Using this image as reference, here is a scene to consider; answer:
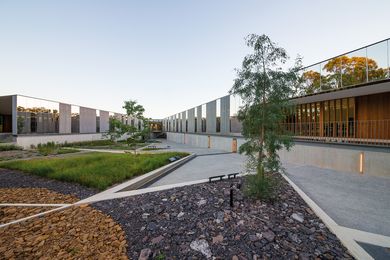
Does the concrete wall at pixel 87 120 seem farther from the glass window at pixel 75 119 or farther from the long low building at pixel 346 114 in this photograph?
the long low building at pixel 346 114

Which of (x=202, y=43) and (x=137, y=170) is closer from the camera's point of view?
(x=137, y=170)

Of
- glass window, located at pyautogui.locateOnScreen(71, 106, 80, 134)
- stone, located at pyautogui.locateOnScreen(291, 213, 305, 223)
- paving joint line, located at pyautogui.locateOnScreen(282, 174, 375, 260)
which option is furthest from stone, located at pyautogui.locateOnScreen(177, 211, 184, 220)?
glass window, located at pyautogui.locateOnScreen(71, 106, 80, 134)

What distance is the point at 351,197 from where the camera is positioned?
5.44 metres

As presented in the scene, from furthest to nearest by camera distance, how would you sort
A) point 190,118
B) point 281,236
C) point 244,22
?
point 190,118 → point 244,22 → point 281,236

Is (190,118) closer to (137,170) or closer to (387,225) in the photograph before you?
(137,170)

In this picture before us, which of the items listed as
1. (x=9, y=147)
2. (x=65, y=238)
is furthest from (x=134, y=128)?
(x=9, y=147)

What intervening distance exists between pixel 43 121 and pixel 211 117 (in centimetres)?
2058

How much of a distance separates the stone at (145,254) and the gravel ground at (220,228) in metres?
0.02

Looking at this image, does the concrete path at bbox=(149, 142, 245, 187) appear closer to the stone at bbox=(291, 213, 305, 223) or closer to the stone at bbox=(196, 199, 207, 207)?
the stone at bbox=(196, 199, 207, 207)

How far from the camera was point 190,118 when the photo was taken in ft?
101

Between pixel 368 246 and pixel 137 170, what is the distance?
7430mm

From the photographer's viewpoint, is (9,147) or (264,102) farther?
(9,147)

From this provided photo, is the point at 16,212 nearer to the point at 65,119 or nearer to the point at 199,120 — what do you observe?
the point at 65,119

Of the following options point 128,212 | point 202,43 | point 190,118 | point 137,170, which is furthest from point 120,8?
point 190,118
